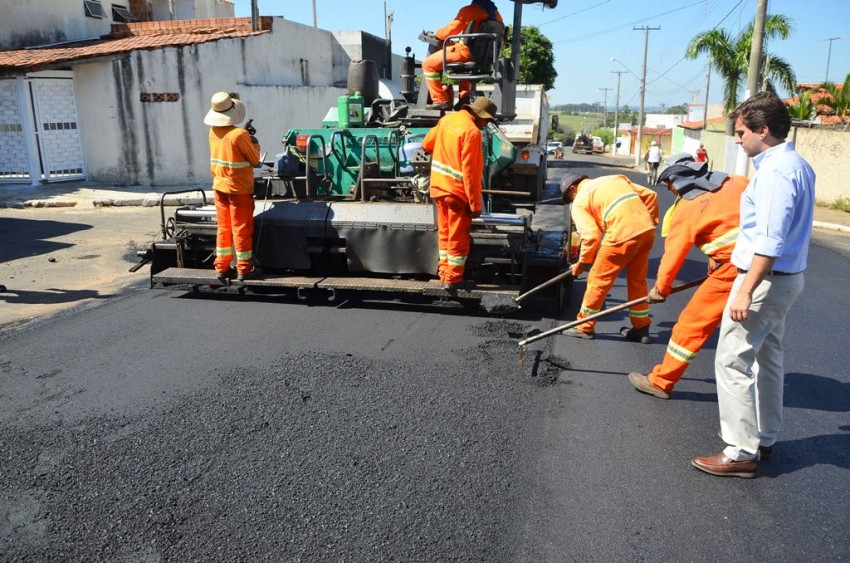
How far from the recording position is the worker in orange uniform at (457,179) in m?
5.17

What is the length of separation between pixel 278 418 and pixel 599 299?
8.18ft

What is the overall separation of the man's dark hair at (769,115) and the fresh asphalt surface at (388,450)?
164 cm

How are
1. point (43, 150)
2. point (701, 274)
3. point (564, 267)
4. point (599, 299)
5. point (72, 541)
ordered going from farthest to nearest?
point (43, 150) < point (701, 274) < point (564, 267) < point (599, 299) < point (72, 541)

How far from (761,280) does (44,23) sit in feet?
60.1

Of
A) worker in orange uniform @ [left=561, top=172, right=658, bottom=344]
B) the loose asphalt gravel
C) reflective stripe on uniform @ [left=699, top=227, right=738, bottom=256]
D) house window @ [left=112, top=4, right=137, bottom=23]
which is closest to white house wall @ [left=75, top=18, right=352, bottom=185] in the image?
house window @ [left=112, top=4, right=137, bottom=23]

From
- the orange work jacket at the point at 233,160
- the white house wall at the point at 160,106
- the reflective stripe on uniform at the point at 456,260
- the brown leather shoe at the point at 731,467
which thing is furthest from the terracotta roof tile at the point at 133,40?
the brown leather shoe at the point at 731,467

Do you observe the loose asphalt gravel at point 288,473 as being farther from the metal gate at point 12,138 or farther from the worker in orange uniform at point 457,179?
the metal gate at point 12,138

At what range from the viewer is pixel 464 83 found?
6.48 meters

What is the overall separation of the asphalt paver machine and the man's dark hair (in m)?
2.58

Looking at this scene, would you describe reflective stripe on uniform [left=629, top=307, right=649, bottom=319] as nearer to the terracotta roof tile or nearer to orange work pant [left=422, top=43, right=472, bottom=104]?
orange work pant [left=422, top=43, right=472, bottom=104]

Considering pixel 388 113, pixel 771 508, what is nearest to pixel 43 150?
pixel 388 113

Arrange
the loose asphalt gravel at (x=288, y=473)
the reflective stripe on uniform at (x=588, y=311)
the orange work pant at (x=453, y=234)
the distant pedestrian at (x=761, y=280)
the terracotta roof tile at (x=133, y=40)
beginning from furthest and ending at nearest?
the terracotta roof tile at (x=133, y=40) < the orange work pant at (x=453, y=234) < the reflective stripe on uniform at (x=588, y=311) < the distant pedestrian at (x=761, y=280) < the loose asphalt gravel at (x=288, y=473)

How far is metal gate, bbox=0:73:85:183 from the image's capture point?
14062 millimetres

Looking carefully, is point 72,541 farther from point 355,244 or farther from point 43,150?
point 43,150
